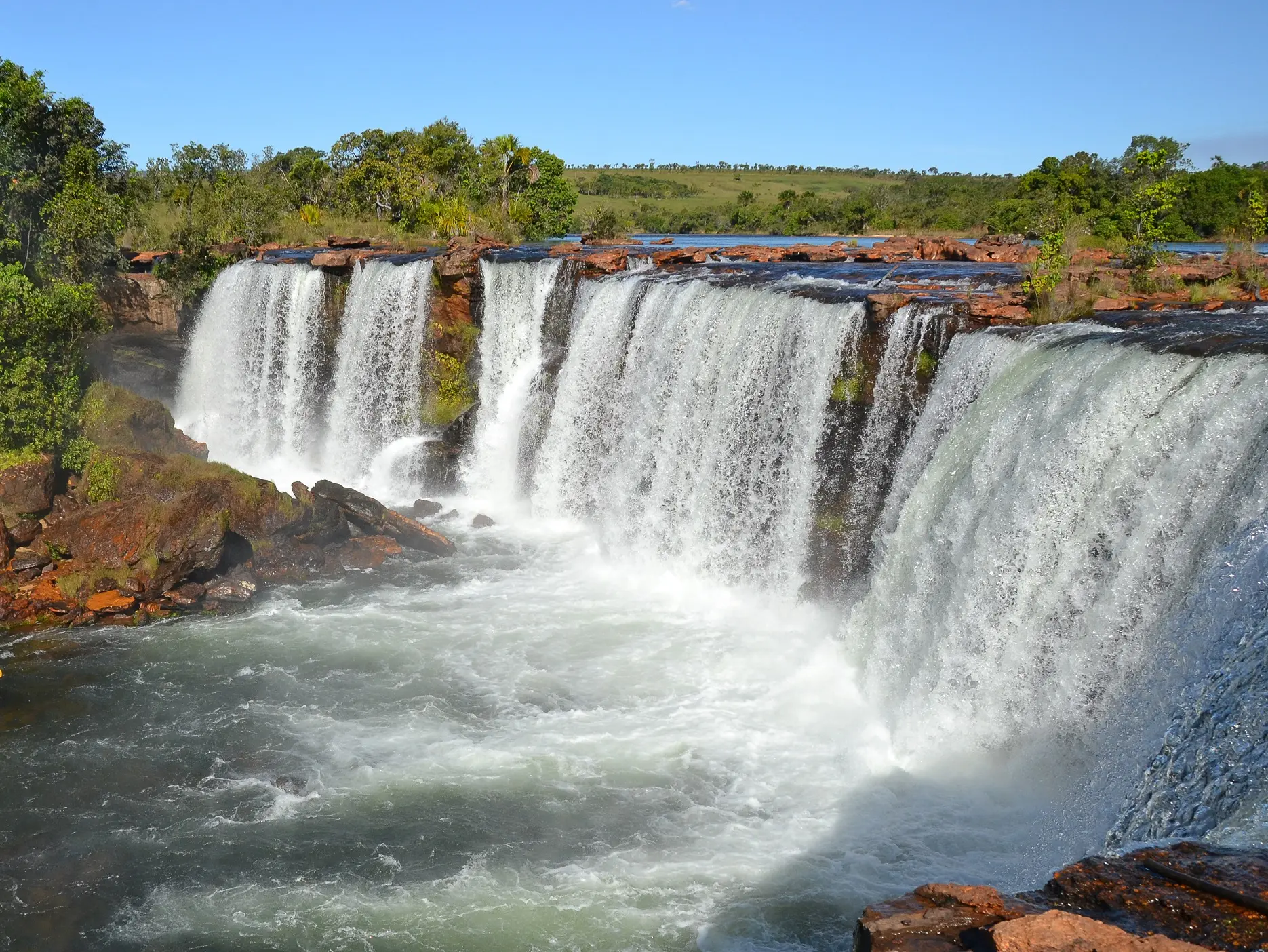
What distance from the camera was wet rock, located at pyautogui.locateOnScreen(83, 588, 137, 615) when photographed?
1577 centimetres

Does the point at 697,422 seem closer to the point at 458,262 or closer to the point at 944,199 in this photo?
the point at 458,262

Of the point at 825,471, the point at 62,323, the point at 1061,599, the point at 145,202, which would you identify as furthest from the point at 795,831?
the point at 145,202

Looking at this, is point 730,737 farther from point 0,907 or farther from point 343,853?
point 0,907

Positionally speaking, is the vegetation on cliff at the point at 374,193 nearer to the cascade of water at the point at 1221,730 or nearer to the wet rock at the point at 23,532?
the wet rock at the point at 23,532

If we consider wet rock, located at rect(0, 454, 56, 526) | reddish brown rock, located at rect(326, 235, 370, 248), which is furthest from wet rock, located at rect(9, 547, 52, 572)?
reddish brown rock, located at rect(326, 235, 370, 248)

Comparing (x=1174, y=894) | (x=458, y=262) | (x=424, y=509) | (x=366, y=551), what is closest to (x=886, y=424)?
(x=366, y=551)

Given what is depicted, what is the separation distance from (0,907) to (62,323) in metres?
12.9

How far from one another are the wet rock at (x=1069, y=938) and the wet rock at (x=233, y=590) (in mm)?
14078

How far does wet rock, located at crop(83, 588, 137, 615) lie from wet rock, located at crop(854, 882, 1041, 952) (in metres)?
13.6

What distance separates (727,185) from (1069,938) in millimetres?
93667

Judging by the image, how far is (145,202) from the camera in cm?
4191

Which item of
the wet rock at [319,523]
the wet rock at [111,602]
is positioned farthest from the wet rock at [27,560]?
the wet rock at [319,523]

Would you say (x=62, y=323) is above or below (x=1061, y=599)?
above

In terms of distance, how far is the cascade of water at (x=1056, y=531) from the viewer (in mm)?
9391
